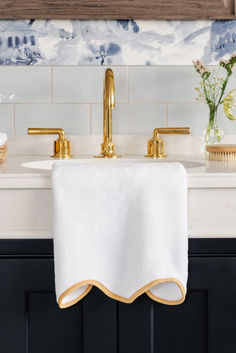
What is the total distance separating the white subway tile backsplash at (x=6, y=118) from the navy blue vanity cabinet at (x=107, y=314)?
1.84 feet

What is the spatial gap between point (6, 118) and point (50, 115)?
0.46 ft

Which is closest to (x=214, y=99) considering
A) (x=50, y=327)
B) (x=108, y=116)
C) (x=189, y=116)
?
(x=189, y=116)

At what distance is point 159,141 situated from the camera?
129 cm

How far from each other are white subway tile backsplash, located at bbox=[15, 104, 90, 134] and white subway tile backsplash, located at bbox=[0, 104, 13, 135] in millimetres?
19

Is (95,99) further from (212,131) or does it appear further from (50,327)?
(50,327)

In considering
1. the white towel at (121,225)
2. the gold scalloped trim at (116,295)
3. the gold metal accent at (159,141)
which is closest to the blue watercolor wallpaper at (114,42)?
the gold metal accent at (159,141)

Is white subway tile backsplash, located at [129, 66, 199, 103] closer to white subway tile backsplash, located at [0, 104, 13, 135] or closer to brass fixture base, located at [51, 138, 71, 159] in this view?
brass fixture base, located at [51, 138, 71, 159]

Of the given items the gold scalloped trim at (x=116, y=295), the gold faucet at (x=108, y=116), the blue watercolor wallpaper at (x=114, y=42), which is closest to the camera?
the gold scalloped trim at (x=116, y=295)

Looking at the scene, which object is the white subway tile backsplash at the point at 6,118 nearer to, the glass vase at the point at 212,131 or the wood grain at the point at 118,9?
the wood grain at the point at 118,9

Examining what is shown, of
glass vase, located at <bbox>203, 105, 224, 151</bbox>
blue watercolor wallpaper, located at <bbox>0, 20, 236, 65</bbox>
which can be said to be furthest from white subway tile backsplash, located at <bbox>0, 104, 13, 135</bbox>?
glass vase, located at <bbox>203, 105, 224, 151</bbox>

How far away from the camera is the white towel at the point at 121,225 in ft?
2.82

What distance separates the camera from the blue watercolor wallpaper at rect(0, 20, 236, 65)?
4.46 feet

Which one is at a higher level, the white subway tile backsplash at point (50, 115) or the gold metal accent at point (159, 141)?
the white subway tile backsplash at point (50, 115)

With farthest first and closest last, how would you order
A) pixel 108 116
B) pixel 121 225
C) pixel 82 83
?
pixel 82 83, pixel 108 116, pixel 121 225
